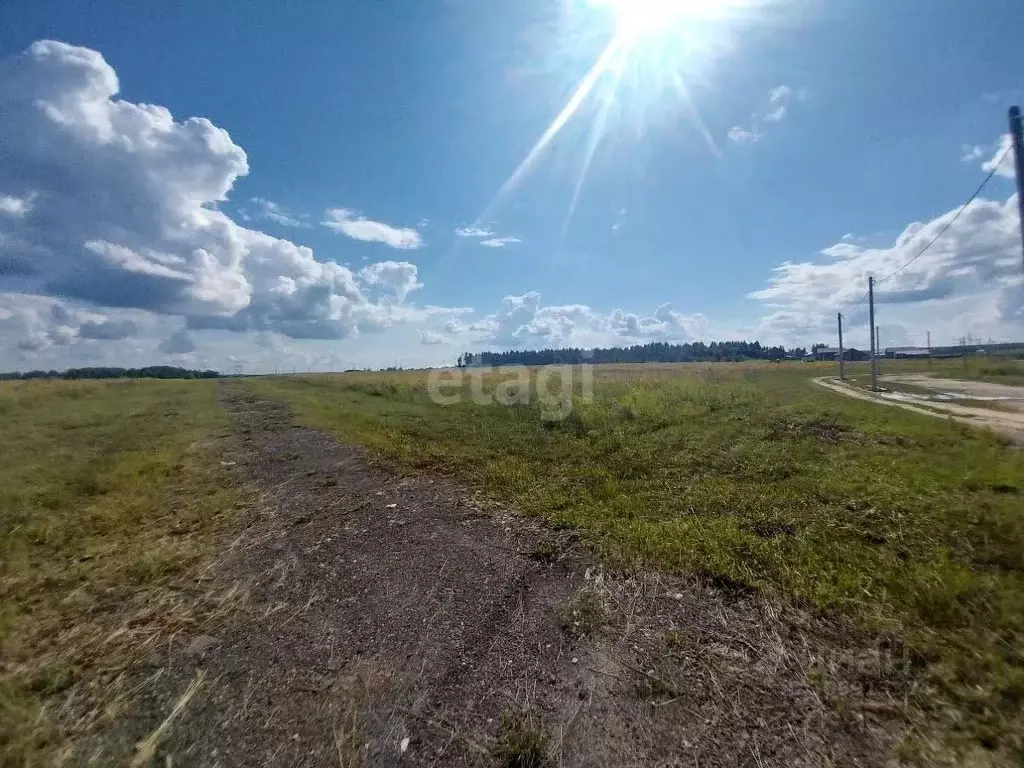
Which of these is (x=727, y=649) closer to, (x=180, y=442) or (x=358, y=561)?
(x=358, y=561)

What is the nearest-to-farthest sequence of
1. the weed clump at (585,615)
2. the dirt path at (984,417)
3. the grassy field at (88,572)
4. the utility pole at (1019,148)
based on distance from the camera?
the grassy field at (88,572) → the weed clump at (585,615) → the utility pole at (1019,148) → the dirt path at (984,417)

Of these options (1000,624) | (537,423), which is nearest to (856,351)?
(537,423)

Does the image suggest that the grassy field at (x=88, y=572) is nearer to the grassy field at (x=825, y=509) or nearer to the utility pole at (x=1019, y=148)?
the grassy field at (x=825, y=509)

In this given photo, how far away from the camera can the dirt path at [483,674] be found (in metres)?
2.46

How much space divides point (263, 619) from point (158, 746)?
1.27 metres

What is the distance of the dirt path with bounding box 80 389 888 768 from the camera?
8.06 feet

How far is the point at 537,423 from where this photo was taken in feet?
43.5

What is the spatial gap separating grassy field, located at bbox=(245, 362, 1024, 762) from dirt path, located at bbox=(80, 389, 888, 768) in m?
0.56

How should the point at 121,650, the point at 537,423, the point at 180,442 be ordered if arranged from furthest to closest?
the point at 537,423 < the point at 180,442 < the point at 121,650

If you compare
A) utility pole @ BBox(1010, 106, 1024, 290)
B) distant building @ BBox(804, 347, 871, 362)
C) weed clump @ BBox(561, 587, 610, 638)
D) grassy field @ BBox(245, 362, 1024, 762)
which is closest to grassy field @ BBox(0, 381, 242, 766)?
weed clump @ BBox(561, 587, 610, 638)

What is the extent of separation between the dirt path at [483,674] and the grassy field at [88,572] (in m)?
0.33

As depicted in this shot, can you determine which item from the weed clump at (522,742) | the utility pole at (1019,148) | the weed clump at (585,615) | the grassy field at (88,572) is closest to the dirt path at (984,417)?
the utility pole at (1019,148)

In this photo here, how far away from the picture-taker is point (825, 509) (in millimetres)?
5746

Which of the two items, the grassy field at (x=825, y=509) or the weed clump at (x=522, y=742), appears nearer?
the weed clump at (x=522, y=742)
